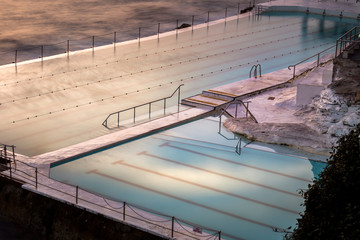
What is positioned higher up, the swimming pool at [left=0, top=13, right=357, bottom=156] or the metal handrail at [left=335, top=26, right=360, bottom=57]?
the metal handrail at [left=335, top=26, right=360, bottom=57]

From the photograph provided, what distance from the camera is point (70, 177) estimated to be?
52.0ft

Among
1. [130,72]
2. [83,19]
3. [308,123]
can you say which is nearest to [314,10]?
[83,19]

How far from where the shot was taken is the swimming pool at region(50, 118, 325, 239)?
14.0 m

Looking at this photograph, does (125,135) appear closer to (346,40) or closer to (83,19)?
(346,40)

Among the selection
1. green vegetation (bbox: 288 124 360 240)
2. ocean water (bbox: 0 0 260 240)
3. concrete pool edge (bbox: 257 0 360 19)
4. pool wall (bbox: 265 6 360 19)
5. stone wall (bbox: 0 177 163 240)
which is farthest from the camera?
concrete pool edge (bbox: 257 0 360 19)

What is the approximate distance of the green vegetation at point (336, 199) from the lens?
9.92m

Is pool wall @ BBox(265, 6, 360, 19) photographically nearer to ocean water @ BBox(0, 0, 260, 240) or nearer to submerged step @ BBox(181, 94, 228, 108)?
ocean water @ BBox(0, 0, 260, 240)

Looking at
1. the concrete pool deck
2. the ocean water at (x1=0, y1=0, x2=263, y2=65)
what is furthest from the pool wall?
the concrete pool deck

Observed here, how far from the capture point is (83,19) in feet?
129

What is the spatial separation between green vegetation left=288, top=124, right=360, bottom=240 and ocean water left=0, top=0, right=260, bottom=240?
20055mm

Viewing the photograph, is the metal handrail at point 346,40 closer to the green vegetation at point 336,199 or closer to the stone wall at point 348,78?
the stone wall at point 348,78

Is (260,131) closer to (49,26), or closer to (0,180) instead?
(0,180)

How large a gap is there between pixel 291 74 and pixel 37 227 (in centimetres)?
1365

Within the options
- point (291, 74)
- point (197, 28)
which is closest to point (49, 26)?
point (197, 28)
